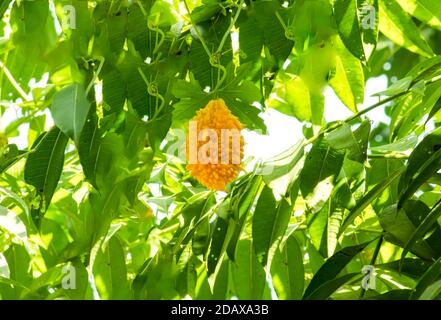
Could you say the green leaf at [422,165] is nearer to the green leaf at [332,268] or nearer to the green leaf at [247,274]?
the green leaf at [332,268]

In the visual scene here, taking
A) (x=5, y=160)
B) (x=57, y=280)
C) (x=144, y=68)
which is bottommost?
(x=57, y=280)

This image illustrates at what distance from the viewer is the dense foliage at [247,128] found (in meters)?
1.18

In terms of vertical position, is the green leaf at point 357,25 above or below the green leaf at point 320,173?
above

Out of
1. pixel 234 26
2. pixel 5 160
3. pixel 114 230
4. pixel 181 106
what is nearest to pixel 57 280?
pixel 114 230

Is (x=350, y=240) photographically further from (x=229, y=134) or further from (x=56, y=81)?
(x=56, y=81)

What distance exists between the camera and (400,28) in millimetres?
1384

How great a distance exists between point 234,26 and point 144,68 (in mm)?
138

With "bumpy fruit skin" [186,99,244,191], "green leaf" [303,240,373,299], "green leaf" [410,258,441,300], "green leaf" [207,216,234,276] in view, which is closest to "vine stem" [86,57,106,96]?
"bumpy fruit skin" [186,99,244,191]

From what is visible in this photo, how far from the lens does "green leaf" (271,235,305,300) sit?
1.48 m

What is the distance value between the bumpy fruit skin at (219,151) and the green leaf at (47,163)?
0.60ft

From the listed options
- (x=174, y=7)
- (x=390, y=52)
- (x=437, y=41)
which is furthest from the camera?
(x=437, y=41)

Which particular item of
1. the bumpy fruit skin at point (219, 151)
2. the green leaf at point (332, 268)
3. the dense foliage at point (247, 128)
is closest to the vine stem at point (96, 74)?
the dense foliage at point (247, 128)

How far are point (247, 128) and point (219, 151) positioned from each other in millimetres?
82
